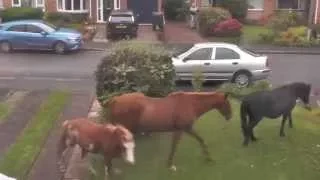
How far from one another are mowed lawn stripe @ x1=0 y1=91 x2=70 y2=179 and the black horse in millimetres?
4688

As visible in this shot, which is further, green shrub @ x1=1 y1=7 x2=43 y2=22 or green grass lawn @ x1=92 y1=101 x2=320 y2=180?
green shrub @ x1=1 y1=7 x2=43 y2=22

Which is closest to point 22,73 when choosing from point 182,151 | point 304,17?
point 182,151

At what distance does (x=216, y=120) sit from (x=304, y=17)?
31.6 m

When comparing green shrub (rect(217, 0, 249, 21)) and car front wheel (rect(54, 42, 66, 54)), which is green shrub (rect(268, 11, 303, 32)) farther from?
car front wheel (rect(54, 42, 66, 54))

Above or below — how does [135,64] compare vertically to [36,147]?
above

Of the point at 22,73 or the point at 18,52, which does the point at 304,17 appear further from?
the point at 22,73

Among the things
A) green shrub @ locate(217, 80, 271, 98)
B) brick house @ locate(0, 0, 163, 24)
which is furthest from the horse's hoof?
brick house @ locate(0, 0, 163, 24)

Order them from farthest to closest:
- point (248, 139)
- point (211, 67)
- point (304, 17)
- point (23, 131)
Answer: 1. point (304, 17)
2. point (211, 67)
3. point (23, 131)
4. point (248, 139)

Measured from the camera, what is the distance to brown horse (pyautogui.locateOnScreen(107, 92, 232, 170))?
12250 millimetres

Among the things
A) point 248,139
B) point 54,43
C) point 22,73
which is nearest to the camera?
point 248,139

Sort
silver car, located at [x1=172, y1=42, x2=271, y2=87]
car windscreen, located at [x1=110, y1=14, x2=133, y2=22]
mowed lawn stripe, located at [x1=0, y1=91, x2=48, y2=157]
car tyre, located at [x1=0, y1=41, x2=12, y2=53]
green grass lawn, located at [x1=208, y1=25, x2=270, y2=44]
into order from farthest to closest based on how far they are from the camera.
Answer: car windscreen, located at [x1=110, y1=14, x2=133, y2=22]
green grass lawn, located at [x1=208, y1=25, x2=270, y2=44]
car tyre, located at [x1=0, y1=41, x2=12, y2=53]
silver car, located at [x1=172, y1=42, x2=271, y2=87]
mowed lawn stripe, located at [x1=0, y1=91, x2=48, y2=157]

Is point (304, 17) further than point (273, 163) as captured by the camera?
Yes

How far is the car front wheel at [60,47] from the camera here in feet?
103

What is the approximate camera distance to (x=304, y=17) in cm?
4578
